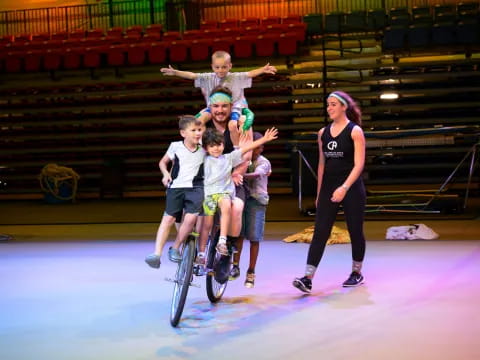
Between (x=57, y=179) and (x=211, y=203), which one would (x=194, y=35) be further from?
(x=211, y=203)

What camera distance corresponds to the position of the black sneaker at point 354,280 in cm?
636

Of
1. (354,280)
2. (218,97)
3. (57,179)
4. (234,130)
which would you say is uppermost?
(218,97)

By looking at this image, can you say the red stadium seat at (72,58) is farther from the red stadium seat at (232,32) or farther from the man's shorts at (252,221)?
the man's shorts at (252,221)

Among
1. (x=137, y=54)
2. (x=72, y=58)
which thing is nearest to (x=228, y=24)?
(x=137, y=54)

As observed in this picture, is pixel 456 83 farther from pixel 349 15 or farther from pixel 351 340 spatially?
pixel 351 340

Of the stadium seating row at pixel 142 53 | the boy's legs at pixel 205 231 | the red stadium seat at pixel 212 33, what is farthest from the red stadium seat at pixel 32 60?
the boy's legs at pixel 205 231

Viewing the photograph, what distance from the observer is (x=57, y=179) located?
1625 centimetres

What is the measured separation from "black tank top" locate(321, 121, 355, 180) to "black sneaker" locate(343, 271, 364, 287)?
892 millimetres

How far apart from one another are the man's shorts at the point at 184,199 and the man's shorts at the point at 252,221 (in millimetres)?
966

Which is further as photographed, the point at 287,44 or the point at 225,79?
the point at 287,44

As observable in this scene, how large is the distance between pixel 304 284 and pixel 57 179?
1115 centimetres

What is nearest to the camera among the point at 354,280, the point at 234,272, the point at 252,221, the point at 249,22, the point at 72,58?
the point at 234,272

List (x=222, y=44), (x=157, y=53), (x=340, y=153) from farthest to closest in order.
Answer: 1. (x=157, y=53)
2. (x=222, y=44)
3. (x=340, y=153)

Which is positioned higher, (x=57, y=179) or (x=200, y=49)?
(x=200, y=49)
